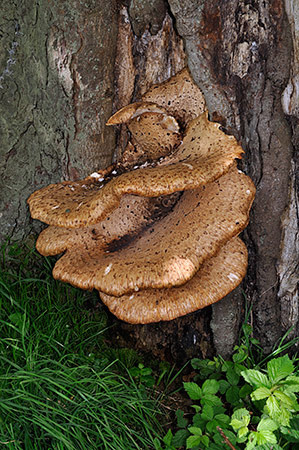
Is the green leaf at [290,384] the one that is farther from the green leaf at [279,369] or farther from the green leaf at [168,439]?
the green leaf at [168,439]

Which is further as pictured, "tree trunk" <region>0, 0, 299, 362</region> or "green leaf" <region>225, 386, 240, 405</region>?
"green leaf" <region>225, 386, 240, 405</region>

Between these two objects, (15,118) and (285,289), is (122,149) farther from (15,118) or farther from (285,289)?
Answer: (285,289)

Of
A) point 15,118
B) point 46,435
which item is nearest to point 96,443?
point 46,435

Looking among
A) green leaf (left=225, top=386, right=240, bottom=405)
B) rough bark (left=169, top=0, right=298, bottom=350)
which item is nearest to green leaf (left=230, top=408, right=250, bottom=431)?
green leaf (left=225, top=386, right=240, bottom=405)

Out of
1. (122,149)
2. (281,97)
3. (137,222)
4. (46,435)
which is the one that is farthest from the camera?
(122,149)

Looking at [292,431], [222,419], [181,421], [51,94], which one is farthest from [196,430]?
[51,94]

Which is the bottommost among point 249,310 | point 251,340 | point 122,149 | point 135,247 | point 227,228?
point 251,340

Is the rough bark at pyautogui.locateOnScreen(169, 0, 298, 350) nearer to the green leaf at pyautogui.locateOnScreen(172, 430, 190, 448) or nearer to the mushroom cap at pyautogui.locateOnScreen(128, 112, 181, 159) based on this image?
the mushroom cap at pyautogui.locateOnScreen(128, 112, 181, 159)
